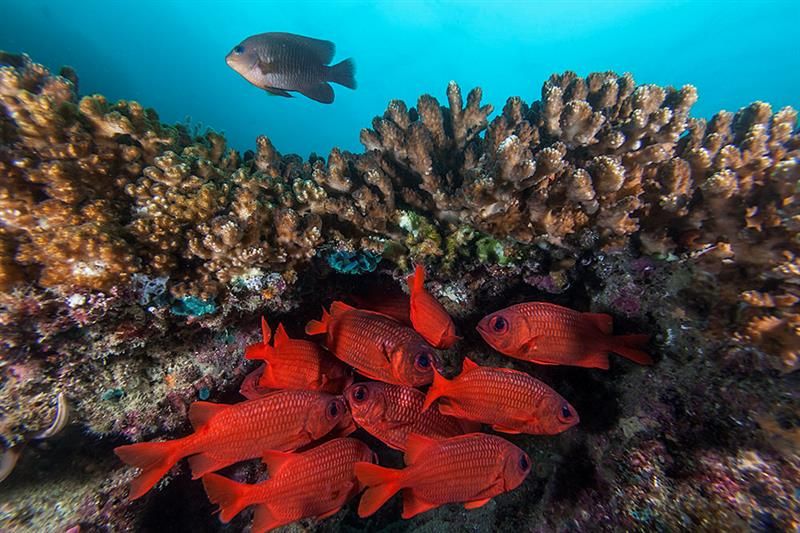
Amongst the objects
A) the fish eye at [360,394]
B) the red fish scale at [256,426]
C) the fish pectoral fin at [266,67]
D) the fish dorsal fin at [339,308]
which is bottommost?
the red fish scale at [256,426]

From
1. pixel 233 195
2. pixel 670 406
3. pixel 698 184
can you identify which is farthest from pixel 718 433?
pixel 233 195

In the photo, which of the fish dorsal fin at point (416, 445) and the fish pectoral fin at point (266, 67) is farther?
the fish pectoral fin at point (266, 67)

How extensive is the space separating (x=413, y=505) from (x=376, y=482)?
322mm

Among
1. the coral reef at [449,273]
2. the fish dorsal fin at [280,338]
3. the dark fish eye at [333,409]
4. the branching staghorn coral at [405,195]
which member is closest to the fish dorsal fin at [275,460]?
the dark fish eye at [333,409]

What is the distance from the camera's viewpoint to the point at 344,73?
393 cm

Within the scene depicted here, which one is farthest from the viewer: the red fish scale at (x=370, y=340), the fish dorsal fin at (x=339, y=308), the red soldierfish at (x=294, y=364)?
the fish dorsal fin at (x=339, y=308)

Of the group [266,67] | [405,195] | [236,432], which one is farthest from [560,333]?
[266,67]

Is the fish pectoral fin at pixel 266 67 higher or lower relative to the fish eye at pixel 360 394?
higher

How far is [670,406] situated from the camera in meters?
2.15

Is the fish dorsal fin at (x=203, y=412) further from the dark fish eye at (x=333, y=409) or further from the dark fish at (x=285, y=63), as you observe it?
the dark fish at (x=285, y=63)

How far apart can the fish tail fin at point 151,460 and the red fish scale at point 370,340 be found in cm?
113

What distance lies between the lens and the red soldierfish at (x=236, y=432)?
7.37ft

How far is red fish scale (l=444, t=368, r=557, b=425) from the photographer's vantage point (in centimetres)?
227

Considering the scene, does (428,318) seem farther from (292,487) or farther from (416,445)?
(292,487)
